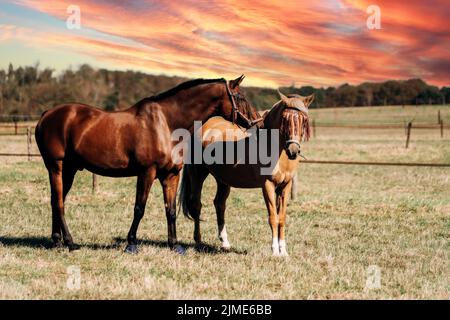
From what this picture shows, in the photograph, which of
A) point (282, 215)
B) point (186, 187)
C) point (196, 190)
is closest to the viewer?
point (282, 215)

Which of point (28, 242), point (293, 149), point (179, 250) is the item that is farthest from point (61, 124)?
point (293, 149)

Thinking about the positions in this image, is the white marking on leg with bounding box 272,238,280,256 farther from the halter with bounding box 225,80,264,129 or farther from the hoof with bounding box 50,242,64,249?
the hoof with bounding box 50,242,64,249

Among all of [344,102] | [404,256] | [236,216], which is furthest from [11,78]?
[404,256]

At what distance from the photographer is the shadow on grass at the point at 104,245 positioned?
7.77 metres

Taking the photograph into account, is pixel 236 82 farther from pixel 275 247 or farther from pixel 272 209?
pixel 275 247

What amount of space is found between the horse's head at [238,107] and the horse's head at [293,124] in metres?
0.48

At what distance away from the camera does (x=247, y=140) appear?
7.49 m

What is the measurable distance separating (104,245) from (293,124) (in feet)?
11.4

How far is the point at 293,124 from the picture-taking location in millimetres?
6582

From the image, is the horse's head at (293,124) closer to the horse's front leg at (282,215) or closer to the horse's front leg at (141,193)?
the horse's front leg at (282,215)

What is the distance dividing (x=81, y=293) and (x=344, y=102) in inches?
3465

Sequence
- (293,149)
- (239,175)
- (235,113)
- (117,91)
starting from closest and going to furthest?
(293,149), (235,113), (239,175), (117,91)

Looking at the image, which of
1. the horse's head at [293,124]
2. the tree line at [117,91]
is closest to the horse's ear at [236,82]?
the horse's head at [293,124]
